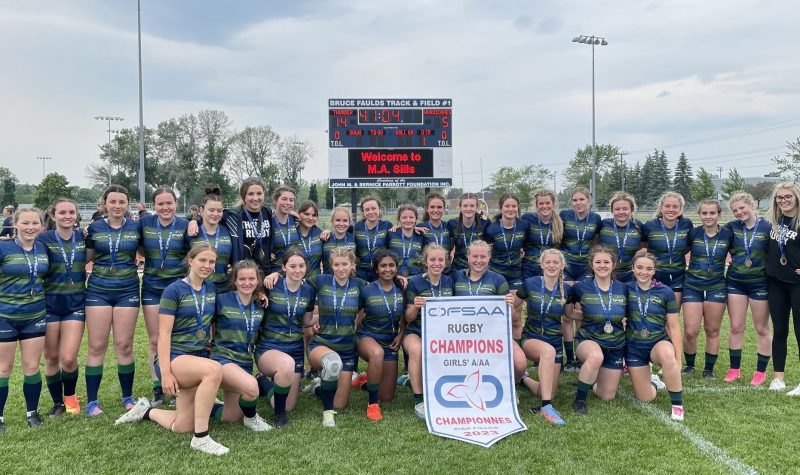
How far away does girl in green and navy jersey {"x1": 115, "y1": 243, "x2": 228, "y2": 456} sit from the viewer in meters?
3.88

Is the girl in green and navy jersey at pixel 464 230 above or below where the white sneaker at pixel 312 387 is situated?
above

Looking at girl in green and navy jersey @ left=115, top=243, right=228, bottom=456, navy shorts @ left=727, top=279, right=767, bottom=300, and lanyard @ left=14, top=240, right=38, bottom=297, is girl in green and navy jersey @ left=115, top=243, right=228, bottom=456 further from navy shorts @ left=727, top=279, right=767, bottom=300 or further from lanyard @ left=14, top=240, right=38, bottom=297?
navy shorts @ left=727, top=279, right=767, bottom=300

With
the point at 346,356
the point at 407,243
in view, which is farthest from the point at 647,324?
the point at 346,356

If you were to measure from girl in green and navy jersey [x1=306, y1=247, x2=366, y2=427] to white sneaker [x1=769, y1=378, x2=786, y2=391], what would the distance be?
374 centimetres

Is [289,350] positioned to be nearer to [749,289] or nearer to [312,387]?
[312,387]

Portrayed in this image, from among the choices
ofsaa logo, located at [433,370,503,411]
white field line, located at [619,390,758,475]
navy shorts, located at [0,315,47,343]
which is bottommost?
white field line, located at [619,390,758,475]

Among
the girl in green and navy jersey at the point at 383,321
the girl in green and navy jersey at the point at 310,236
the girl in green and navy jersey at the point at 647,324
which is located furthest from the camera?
the girl in green and navy jersey at the point at 310,236

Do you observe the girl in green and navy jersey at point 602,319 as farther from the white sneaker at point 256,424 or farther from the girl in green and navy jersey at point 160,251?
the girl in green and navy jersey at point 160,251

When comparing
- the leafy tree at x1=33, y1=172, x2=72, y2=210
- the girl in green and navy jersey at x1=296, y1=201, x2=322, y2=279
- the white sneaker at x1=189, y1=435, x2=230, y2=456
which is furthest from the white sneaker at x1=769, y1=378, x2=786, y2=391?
the leafy tree at x1=33, y1=172, x2=72, y2=210

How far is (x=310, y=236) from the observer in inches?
215

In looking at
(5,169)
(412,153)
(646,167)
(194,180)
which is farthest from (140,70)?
(5,169)

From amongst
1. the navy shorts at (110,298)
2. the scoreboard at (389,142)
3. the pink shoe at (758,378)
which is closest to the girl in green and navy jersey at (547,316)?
the pink shoe at (758,378)

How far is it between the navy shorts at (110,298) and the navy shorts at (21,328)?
0.35m

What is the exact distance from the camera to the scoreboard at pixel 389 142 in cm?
1183
